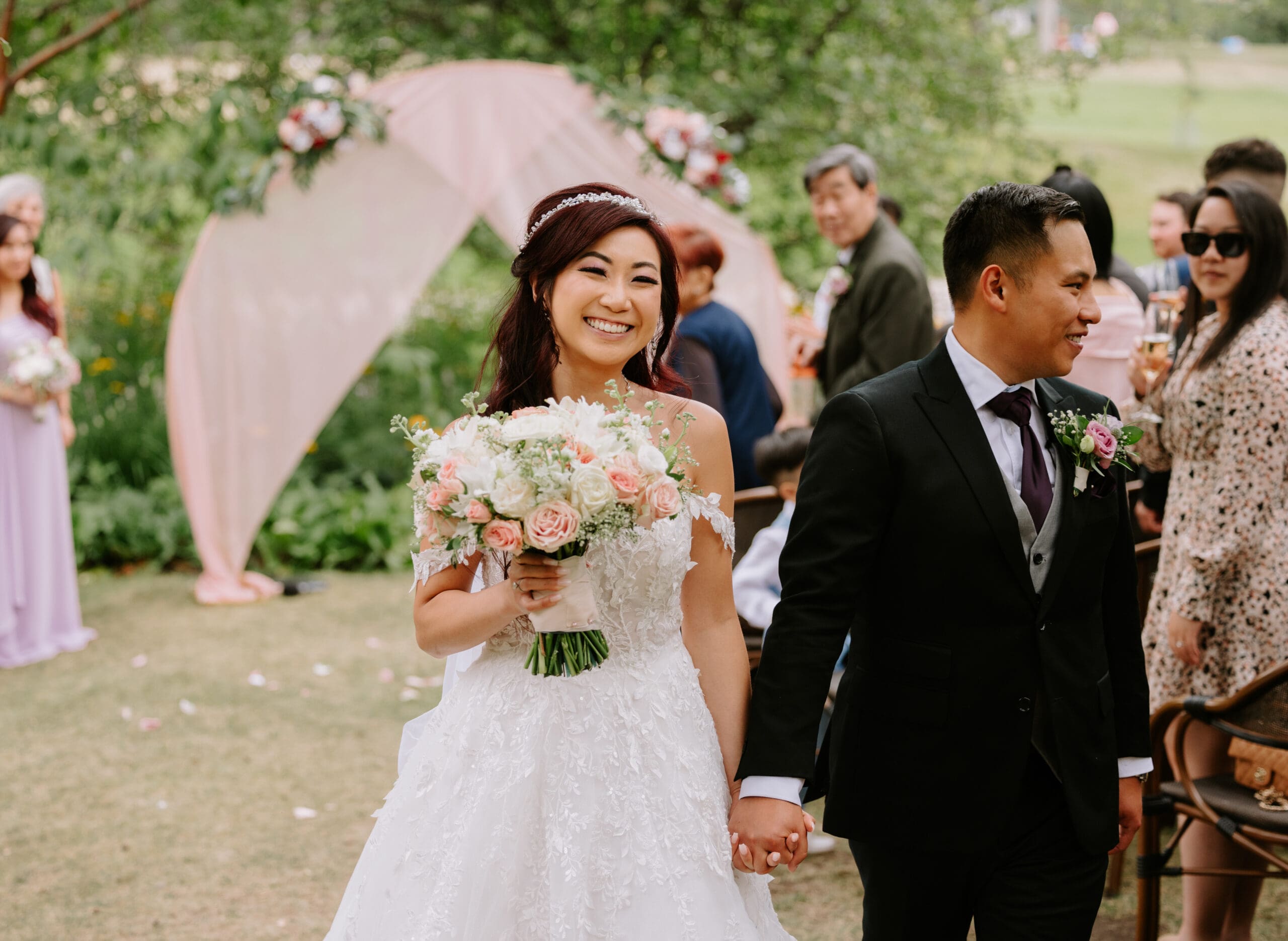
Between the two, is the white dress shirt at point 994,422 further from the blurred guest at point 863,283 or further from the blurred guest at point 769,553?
the blurred guest at point 863,283

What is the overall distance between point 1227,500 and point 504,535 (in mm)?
2284

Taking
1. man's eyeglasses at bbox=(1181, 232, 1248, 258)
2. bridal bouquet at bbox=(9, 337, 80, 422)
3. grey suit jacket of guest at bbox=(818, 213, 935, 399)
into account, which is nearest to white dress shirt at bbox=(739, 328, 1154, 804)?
man's eyeglasses at bbox=(1181, 232, 1248, 258)

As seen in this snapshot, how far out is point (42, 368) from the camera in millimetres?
6965

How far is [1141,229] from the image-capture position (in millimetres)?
14852

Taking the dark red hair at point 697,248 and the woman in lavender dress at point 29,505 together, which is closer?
the dark red hair at point 697,248

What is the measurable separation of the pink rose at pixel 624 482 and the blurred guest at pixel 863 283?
325 centimetres

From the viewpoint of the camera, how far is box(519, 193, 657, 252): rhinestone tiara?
2662mm

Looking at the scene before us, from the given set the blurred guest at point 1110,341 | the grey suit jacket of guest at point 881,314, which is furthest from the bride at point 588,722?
the grey suit jacket of guest at point 881,314

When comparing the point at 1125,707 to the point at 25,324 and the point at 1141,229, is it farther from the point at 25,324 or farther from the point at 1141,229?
the point at 1141,229

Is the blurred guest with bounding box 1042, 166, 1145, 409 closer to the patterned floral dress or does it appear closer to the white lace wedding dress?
the patterned floral dress

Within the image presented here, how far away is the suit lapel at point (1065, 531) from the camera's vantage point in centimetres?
236

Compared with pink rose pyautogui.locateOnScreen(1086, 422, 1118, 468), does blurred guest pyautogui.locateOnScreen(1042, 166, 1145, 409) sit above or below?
above

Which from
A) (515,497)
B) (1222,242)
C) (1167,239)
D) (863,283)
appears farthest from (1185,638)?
(1167,239)

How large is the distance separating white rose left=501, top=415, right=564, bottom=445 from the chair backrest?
2.38 metres
